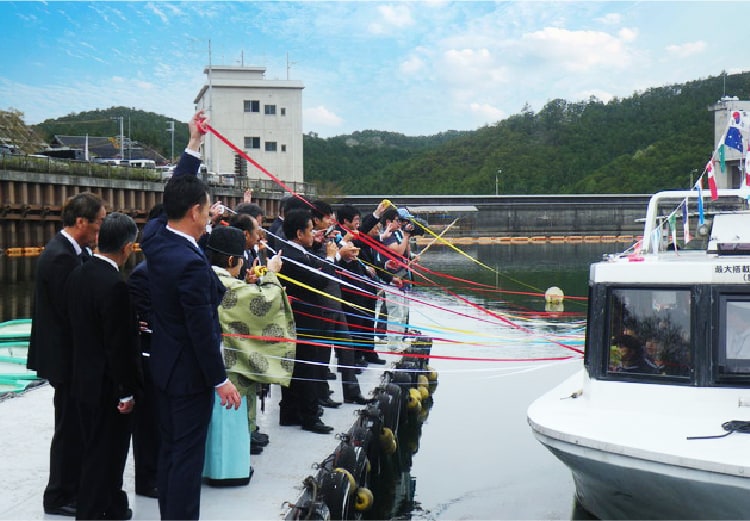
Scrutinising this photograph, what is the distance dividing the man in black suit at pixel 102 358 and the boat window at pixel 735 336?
4.33 metres

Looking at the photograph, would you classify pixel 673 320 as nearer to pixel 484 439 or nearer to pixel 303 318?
pixel 303 318

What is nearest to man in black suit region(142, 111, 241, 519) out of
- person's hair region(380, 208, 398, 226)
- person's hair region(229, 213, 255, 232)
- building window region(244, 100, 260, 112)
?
person's hair region(229, 213, 255, 232)

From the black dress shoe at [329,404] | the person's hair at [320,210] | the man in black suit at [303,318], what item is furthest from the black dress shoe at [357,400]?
the person's hair at [320,210]

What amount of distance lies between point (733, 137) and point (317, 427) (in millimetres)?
5594

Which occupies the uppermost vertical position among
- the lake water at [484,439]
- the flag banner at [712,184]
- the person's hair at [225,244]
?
the flag banner at [712,184]

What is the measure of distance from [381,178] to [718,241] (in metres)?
93.5

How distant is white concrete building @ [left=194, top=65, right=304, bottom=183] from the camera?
6138cm

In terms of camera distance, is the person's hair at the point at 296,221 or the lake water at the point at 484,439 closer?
the person's hair at the point at 296,221

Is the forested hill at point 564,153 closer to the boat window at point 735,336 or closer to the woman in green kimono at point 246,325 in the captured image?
the boat window at point 735,336

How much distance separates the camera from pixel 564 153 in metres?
105

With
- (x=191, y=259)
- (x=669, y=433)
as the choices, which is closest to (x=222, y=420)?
(x=191, y=259)

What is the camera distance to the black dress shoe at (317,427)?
7.87 metres

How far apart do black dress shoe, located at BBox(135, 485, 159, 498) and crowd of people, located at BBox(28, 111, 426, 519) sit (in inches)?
0.5

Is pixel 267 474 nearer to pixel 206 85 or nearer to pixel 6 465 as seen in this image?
pixel 6 465
